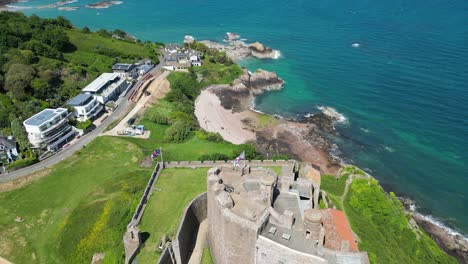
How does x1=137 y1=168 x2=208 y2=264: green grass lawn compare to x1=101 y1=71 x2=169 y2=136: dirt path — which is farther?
x1=101 y1=71 x2=169 y2=136: dirt path

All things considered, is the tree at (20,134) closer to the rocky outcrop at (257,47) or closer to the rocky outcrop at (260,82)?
the rocky outcrop at (260,82)

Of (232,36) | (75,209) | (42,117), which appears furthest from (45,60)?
(232,36)

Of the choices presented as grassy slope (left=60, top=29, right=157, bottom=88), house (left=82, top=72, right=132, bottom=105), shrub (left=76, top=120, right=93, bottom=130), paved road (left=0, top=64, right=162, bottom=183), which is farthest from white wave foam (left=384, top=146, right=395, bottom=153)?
grassy slope (left=60, top=29, right=157, bottom=88)

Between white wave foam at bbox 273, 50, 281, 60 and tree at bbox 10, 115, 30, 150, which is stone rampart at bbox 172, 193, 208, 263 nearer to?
tree at bbox 10, 115, 30, 150

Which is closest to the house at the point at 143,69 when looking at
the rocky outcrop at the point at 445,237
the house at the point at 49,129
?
the house at the point at 49,129

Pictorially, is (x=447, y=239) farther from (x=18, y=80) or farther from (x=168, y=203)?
(x=18, y=80)

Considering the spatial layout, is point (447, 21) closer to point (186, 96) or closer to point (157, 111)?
point (186, 96)

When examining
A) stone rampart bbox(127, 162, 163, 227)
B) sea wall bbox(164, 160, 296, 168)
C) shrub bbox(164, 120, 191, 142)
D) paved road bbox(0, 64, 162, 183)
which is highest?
sea wall bbox(164, 160, 296, 168)
